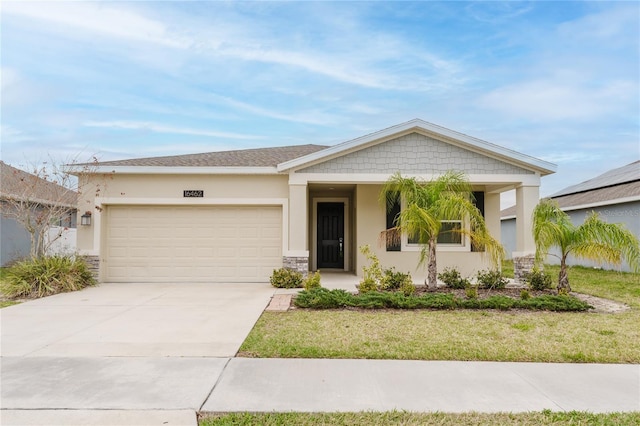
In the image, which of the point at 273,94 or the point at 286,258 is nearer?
the point at 286,258

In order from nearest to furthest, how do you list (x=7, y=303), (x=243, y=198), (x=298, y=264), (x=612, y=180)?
(x=7, y=303) → (x=298, y=264) → (x=243, y=198) → (x=612, y=180)

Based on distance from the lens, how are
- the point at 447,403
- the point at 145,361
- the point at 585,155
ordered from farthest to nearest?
the point at 585,155 → the point at 145,361 → the point at 447,403

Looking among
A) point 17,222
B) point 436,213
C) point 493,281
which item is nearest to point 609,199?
point 493,281

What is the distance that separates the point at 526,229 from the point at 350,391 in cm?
942

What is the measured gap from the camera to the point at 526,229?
38.2 ft

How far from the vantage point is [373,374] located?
15.0 ft

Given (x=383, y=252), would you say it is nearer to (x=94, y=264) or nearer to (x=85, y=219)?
(x=94, y=264)

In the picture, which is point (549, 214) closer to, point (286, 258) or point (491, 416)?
point (286, 258)

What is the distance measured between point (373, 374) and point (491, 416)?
52.0 inches

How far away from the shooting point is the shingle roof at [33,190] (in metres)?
11.9

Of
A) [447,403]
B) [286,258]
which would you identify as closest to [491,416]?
[447,403]

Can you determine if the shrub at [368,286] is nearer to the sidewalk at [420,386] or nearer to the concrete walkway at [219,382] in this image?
the concrete walkway at [219,382]

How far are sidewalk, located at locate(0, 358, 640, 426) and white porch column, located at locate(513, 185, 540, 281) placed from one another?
6884 millimetres

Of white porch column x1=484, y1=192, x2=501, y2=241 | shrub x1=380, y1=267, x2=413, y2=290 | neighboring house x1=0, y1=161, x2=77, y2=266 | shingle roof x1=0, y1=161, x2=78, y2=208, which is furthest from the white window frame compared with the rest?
neighboring house x1=0, y1=161, x2=77, y2=266
